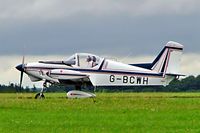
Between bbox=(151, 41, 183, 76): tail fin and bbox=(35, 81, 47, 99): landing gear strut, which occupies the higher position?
bbox=(151, 41, 183, 76): tail fin

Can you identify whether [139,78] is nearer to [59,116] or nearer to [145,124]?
[59,116]

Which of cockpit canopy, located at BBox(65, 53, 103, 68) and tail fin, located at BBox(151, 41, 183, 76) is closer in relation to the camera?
cockpit canopy, located at BBox(65, 53, 103, 68)

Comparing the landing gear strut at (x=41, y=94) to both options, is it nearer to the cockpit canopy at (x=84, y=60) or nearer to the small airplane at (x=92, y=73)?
the small airplane at (x=92, y=73)

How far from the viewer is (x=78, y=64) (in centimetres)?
4528

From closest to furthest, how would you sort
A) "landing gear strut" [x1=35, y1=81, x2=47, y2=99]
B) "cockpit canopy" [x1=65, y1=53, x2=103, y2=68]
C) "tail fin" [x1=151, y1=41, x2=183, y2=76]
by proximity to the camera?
"landing gear strut" [x1=35, y1=81, x2=47, y2=99]
"cockpit canopy" [x1=65, y1=53, x2=103, y2=68]
"tail fin" [x1=151, y1=41, x2=183, y2=76]

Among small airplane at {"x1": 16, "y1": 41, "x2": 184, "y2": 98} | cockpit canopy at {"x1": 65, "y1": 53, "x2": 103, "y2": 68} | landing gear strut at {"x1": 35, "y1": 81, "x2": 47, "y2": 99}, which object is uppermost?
cockpit canopy at {"x1": 65, "y1": 53, "x2": 103, "y2": 68}

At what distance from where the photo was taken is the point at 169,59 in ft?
160

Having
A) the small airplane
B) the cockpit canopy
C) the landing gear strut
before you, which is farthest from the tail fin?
the landing gear strut

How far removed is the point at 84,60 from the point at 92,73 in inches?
41.3

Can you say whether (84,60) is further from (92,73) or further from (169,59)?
(169,59)

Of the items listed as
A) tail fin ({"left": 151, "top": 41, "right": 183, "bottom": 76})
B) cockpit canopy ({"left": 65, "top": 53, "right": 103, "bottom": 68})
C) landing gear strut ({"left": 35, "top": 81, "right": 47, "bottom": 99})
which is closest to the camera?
landing gear strut ({"left": 35, "top": 81, "right": 47, "bottom": 99})

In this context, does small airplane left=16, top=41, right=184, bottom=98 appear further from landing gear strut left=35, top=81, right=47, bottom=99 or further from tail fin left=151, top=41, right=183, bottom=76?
tail fin left=151, top=41, right=183, bottom=76

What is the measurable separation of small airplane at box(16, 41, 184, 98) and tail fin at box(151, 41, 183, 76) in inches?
12.1

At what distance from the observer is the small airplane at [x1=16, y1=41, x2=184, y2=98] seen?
148 feet
